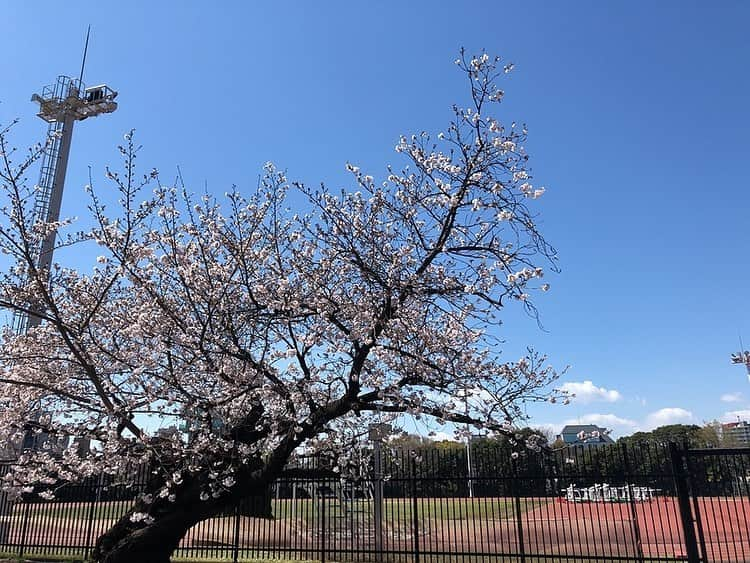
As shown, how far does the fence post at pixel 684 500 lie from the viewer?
397 inches

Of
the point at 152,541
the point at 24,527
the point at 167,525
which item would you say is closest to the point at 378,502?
the point at 167,525

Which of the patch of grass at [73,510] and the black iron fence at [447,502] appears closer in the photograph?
the black iron fence at [447,502]

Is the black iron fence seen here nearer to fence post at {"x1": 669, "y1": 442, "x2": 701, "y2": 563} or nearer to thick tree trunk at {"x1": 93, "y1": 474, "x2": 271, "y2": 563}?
fence post at {"x1": 669, "y1": 442, "x2": 701, "y2": 563}

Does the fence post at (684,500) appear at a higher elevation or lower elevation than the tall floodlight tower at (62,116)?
lower

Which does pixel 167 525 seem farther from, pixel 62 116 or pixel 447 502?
pixel 62 116

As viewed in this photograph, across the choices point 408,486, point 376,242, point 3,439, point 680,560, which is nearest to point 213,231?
point 376,242

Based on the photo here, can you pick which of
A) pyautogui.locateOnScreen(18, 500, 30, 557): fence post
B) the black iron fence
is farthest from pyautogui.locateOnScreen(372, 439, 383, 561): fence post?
pyautogui.locateOnScreen(18, 500, 30, 557): fence post

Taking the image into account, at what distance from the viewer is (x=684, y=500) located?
10.4 meters

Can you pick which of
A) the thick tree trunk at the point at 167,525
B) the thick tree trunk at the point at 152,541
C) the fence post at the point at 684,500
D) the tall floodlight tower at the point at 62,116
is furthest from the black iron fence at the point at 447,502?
the tall floodlight tower at the point at 62,116

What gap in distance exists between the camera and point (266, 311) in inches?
378

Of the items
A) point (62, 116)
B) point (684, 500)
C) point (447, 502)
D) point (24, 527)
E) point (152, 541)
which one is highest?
point (62, 116)

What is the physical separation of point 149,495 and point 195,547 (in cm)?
598

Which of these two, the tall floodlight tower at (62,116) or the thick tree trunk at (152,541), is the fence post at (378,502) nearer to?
the thick tree trunk at (152,541)

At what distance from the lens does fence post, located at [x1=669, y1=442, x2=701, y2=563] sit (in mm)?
10078
